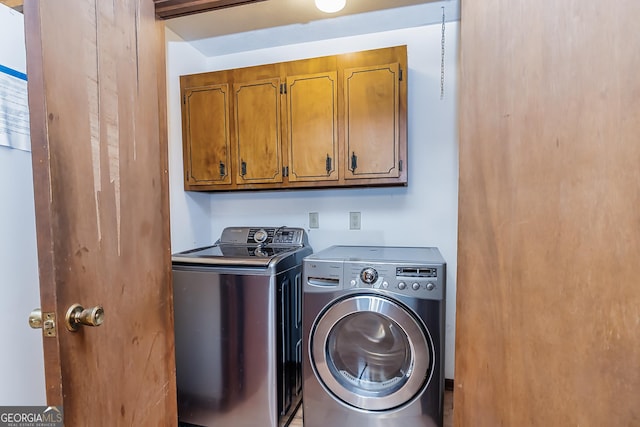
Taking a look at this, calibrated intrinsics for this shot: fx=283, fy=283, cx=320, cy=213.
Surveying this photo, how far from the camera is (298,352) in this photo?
6.19ft

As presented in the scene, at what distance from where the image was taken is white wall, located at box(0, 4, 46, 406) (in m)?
0.84

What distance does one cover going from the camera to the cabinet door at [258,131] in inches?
78.3

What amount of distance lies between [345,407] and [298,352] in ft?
1.54

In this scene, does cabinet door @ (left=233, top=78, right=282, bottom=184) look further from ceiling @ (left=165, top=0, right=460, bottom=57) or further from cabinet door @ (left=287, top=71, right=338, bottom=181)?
ceiling @ (left=165, top=0, right=460, bottom=57)

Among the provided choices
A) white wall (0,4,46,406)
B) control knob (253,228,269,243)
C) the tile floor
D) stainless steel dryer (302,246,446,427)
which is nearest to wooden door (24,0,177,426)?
white wall (0,4,46,406)

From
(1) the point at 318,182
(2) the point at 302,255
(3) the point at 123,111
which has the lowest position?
(2) the point at 302,255

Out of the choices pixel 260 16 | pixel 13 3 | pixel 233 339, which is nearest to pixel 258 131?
pixel 260 16

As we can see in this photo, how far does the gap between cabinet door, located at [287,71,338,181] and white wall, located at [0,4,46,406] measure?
51.4 inches

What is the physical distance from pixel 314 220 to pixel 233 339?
41.0 inches

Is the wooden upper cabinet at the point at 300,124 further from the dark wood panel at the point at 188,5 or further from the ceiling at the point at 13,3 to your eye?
the ceiling at the point at 13,3

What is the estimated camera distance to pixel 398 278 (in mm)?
1460

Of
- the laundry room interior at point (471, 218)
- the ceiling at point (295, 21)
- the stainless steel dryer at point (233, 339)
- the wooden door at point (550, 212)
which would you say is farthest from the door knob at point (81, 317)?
the ceiling at point (295, 21)

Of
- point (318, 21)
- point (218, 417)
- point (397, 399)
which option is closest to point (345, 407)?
point (397, 399)

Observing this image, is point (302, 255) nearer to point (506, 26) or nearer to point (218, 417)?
point (218, 417)
